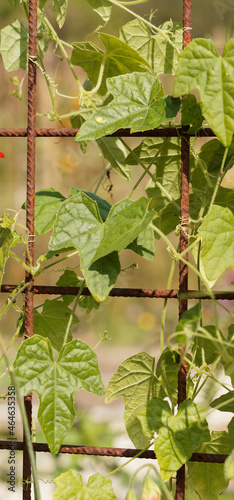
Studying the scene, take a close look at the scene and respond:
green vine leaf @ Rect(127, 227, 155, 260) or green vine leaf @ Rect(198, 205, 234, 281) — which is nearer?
green vine leaf @ Rect(198, 205, 234, 281)

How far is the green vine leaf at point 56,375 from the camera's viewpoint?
2.87 ft

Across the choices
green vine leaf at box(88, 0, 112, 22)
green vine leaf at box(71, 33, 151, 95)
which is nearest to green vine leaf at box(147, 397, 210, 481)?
green vine leaf at box(71, 33, 151, 95)

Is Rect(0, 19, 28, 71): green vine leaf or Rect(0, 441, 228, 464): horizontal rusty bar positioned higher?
Rect(0, 19, 28, 71): green vine leaf

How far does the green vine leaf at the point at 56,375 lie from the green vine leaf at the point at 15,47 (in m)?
0.49

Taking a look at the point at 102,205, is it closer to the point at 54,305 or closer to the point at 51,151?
the point at 54,305

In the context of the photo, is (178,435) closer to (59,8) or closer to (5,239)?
(5,239)

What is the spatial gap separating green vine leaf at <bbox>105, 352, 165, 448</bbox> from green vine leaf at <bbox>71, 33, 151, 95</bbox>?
1.38 feet

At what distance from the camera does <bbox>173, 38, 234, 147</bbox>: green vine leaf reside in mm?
812

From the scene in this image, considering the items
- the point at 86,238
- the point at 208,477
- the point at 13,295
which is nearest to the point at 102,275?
the point at 86,238

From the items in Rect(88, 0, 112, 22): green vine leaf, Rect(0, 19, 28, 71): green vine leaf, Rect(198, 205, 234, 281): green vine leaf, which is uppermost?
Rect(88, 0, 112, 22): green vine leaf

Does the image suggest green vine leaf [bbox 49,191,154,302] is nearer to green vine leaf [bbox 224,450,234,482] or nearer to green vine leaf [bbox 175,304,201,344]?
green vine leaf [bbox 175,304,201,344]

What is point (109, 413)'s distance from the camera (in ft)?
10.1

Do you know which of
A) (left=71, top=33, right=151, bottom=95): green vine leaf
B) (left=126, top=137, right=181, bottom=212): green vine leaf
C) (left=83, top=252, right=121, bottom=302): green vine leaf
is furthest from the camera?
(left=126, top=137, right=181, bottom=212): green vine leaf

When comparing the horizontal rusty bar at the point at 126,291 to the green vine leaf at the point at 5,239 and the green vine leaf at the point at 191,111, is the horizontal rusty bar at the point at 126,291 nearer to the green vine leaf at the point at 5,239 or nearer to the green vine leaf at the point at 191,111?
the green vine leaf at the point at 5,239
